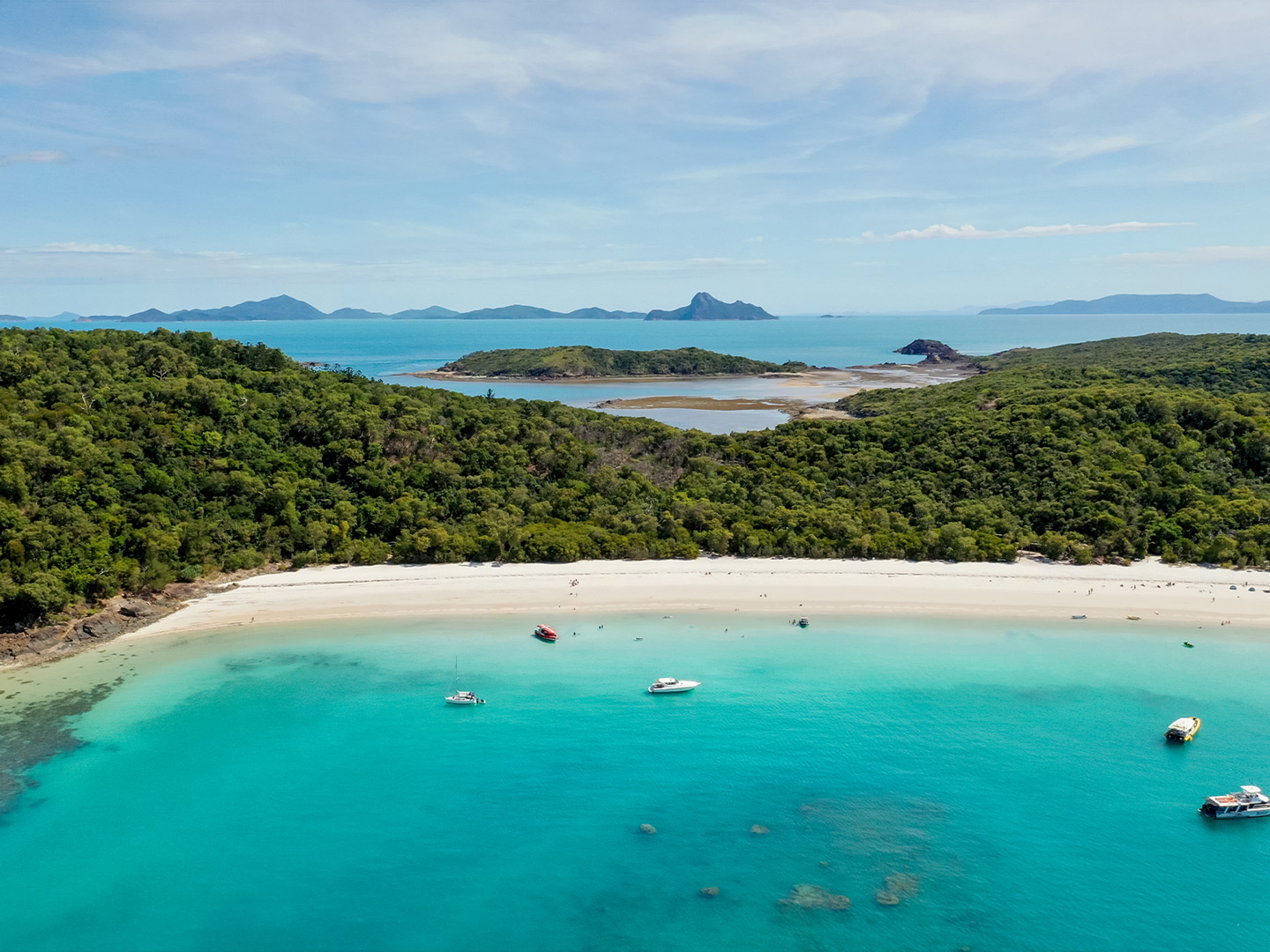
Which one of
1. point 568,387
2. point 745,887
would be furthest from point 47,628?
point 568,387

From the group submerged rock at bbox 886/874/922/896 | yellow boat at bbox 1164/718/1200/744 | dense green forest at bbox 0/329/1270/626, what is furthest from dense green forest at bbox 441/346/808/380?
submerged rock at bbox 886/874/922/896

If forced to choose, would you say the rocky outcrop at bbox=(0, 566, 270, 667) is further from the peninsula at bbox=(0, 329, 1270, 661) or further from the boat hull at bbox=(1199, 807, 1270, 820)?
the boat hull at bbox=(1199, 807, 1270, 820)

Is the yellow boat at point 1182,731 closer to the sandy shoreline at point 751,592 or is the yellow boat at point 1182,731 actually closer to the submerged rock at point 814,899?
Result: the sandy shoreline at point 751,592

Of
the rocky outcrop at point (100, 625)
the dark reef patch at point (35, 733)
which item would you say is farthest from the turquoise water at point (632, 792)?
the rocky outcrop at point (100, 625)

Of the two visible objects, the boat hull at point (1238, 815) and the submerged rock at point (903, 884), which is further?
the boat hull at point (1238, 815)

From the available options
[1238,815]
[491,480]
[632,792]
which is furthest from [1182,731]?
[491,480]

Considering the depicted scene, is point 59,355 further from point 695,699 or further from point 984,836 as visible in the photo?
point 984,836
